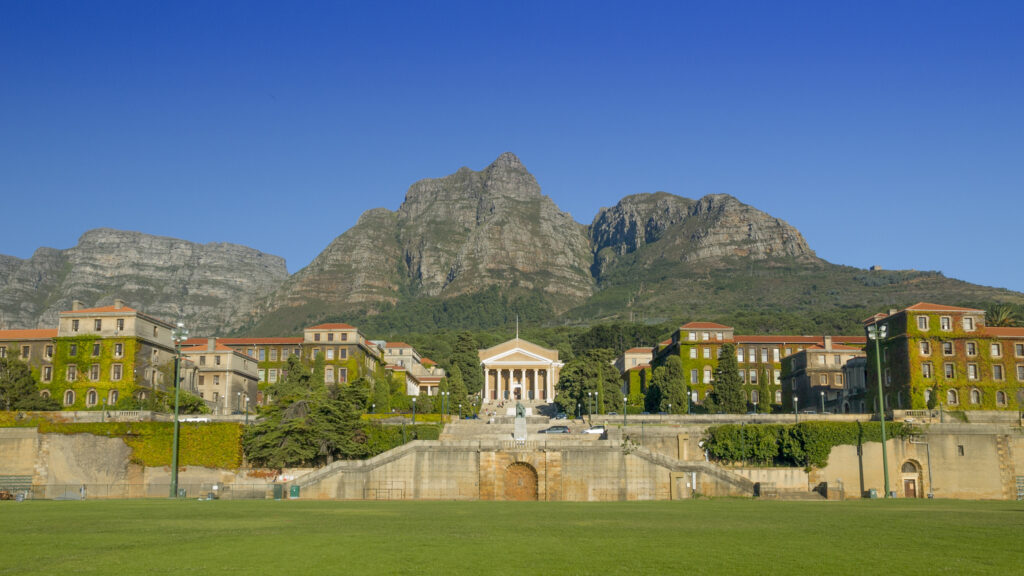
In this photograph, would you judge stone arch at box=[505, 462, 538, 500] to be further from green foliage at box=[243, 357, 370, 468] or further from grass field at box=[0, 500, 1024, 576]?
grass field at box=[0, 500, 1024, 576]

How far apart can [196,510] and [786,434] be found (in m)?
47.6

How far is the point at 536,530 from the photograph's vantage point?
25.4 metres

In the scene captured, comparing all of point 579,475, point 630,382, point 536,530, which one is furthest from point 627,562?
point 630,382

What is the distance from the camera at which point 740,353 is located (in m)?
109

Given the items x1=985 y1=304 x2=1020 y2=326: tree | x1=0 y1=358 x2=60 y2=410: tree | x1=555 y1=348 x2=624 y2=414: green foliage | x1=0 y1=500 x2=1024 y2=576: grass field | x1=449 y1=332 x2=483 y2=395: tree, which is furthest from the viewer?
x1=449 y1=332 x2=483 y2=395: tree

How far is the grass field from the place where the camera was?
1758cm

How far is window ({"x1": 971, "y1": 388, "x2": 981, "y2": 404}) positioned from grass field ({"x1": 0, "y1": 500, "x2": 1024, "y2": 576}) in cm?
5171

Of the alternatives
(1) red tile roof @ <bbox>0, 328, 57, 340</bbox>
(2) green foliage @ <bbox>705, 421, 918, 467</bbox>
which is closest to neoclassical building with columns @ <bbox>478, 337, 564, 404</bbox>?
(1) red tile roof @ <bbox>0, 328, 57, 340</bbox>

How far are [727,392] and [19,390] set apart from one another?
6560cm

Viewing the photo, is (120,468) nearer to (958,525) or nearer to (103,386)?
(103,386)

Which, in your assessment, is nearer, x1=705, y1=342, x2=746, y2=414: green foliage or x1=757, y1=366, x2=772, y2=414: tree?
x1=705, y1=342, x2=746, y2=414: green foliage

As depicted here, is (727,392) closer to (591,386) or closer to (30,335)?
(591,386)

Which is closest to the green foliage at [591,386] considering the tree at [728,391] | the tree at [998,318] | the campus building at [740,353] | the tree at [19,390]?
the campus building at [740,353]

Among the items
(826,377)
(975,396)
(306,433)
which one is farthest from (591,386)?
(306,433)
